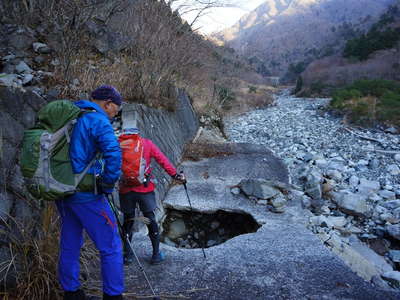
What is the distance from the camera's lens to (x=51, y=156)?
6.07ft

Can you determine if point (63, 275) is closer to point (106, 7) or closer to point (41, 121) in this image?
point (41, 121)

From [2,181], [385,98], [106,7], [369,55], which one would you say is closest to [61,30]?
[106,7]

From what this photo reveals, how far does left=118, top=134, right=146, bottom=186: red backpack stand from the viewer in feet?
9.38

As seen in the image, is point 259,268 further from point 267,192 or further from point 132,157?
point 267,192

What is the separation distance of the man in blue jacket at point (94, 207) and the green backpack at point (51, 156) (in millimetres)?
50

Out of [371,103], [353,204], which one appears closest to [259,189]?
[353,204]

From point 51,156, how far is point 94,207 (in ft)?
1.47

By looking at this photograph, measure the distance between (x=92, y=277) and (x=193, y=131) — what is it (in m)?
6.93

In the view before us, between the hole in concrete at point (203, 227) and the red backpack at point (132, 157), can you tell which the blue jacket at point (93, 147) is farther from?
the hole in concrete at point (203, 227)

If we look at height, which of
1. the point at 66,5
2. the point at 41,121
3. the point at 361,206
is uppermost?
the point at 66,5

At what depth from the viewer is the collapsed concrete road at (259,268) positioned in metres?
2.76

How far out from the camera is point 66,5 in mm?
5031

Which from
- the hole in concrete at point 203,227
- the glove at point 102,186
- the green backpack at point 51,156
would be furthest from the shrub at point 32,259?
the hole in concrete at point 203,227

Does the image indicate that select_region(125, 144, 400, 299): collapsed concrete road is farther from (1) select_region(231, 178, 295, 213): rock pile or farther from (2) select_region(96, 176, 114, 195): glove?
(2) select_region(96, 176, 114, 195): glove
